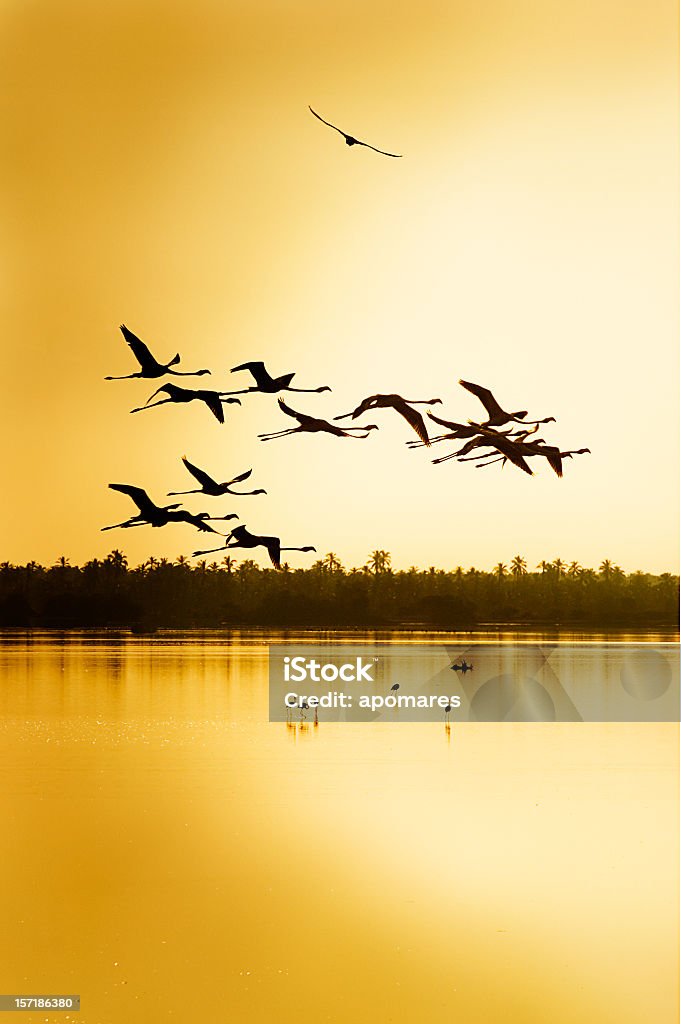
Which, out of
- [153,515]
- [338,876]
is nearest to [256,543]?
[153,515]

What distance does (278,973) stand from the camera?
19.3ft

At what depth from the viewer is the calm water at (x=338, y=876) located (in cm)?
572

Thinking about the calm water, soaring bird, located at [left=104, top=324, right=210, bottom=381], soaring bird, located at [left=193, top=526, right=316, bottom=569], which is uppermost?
soaring bird, located at [left=104, top=324, right=210, bottom=381]

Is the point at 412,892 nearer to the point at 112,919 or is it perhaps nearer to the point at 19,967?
the point at 112,919

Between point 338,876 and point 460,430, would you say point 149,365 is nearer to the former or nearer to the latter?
point 460,430

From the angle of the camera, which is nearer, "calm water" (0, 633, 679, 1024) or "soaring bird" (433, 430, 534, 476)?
"soaring bird" (433, 430, 534, 476)

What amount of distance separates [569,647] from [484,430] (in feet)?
90.2

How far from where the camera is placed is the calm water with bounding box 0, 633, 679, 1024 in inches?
225

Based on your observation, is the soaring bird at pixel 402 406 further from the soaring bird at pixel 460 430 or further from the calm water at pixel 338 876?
the calm water at pixel 338 876

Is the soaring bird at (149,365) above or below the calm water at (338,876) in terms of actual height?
above

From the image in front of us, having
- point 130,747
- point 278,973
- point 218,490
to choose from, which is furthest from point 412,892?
point 130,747

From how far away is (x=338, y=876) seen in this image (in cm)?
748

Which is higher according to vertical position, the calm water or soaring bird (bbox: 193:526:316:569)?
soaring bird (bbox: 193:526:316:569)

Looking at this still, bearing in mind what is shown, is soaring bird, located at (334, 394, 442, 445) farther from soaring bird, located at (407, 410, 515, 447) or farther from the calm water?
the calm water
